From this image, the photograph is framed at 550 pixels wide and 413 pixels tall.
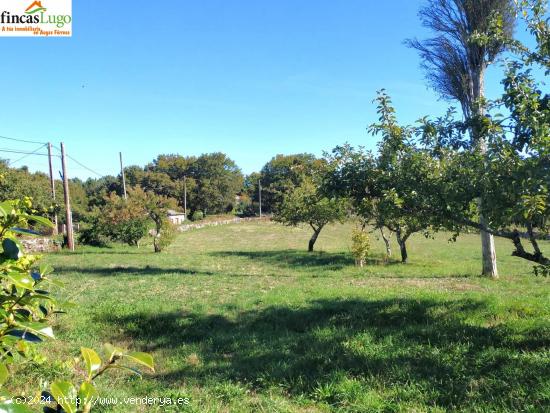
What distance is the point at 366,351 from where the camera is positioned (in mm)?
6109

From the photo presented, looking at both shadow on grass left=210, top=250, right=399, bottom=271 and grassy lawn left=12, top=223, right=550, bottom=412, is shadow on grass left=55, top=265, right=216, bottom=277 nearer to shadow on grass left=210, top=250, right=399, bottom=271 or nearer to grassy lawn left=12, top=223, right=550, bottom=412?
grassy lawn left=12, top=223, right=550, bottom=412

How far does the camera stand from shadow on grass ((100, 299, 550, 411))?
4.70 metres

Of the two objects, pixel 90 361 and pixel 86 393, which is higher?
pixel 90 361

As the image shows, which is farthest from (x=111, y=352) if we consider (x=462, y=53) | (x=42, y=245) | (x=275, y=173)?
(x=275, y=173)

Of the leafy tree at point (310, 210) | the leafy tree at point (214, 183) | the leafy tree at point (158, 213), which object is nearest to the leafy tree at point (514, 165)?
the leafy tree at point (310, 210)

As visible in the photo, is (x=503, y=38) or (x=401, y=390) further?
(x=503, y=38)

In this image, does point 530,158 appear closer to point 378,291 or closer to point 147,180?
point 378,291

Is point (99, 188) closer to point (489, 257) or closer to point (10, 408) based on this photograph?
point (489, 257)

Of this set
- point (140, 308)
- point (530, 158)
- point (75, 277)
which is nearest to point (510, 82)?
point (530, 158)

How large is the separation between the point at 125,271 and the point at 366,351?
1363 centimetres

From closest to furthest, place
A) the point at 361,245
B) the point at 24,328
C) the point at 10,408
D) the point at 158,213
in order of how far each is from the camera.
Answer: the point at 10,408, the point at 24,328, the point at 361,245, the point at 158,213

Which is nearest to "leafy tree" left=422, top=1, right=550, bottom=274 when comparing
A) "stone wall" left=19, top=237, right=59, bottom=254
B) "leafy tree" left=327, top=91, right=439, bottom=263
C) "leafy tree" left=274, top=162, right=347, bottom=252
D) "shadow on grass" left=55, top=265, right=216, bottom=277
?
"leafy tree" left=327, top=91, right=439, bottom=263

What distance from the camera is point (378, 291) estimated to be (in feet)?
35.6

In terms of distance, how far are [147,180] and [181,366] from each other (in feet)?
265
